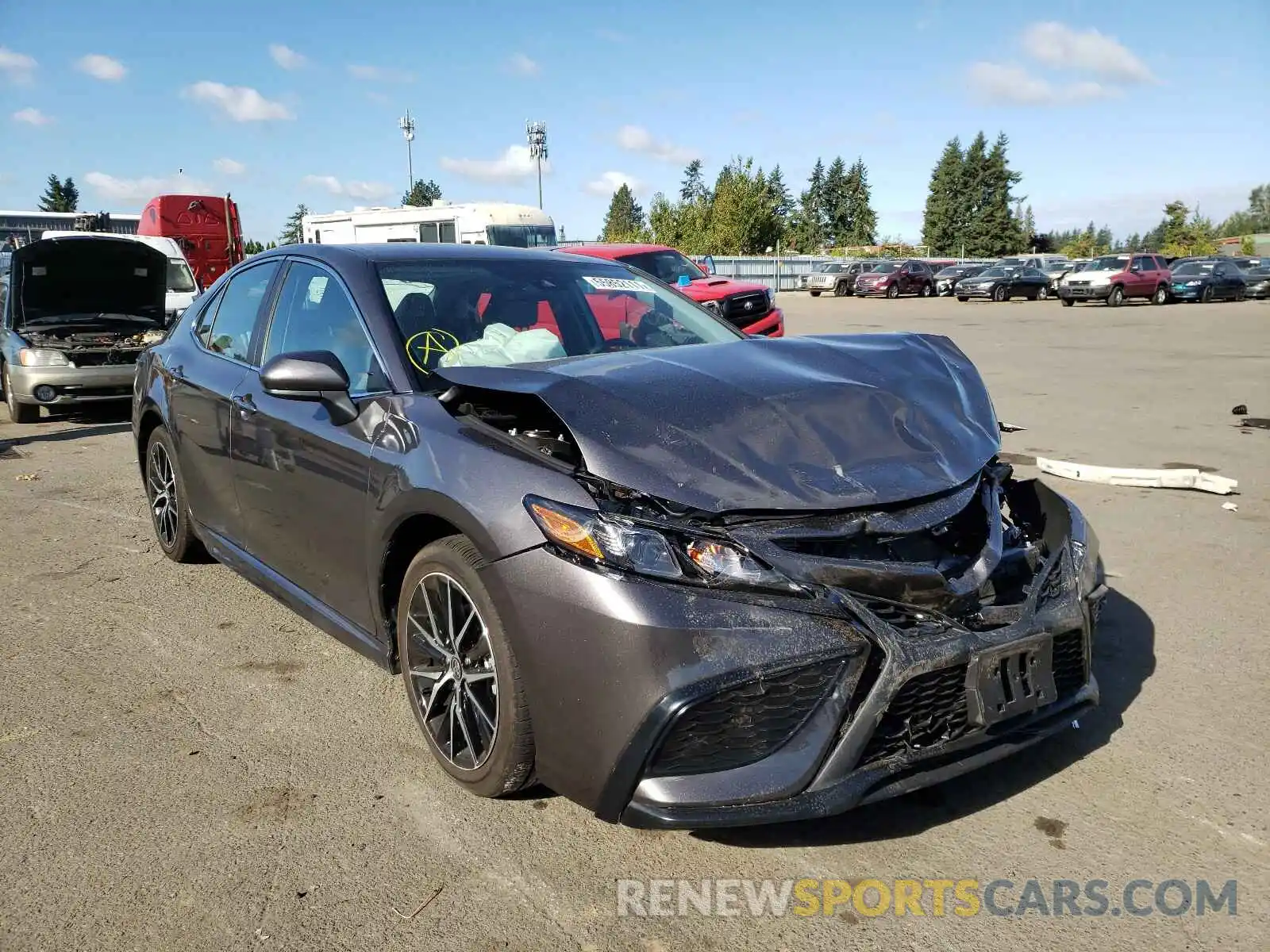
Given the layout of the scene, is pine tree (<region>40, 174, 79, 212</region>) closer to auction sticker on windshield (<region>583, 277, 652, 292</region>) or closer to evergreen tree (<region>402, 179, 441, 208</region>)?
evergreen tree (<region>402, 179, 441, 208</region>)

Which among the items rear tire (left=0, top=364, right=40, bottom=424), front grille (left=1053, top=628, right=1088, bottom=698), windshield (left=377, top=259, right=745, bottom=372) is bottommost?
rear tire (left=0, top=364, right=40, bottom=424)

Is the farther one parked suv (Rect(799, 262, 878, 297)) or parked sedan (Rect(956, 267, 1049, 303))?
parked suv (Rect(799, 262, 878, 297))

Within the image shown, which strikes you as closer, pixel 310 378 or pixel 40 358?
pixel 310 378

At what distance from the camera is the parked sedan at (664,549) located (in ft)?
7.73

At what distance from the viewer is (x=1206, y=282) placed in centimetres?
3597

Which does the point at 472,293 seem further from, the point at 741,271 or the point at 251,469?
the point at 741,271

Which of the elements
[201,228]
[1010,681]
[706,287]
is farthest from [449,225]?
[1010,681]

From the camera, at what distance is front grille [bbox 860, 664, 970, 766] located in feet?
7.86

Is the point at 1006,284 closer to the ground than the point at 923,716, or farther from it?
farther from it

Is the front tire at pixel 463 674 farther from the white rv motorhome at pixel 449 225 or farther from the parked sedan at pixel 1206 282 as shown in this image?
the parked sedan at pixel 1206 282

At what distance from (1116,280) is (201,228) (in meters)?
28.6

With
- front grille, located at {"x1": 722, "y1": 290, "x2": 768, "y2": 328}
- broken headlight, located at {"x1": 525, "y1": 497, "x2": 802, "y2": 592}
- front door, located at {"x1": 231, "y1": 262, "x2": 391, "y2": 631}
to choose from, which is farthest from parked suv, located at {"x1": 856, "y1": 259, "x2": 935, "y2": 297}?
broken headlight, located at {"x1": 525, "y1": 497, "x2": 802, "y2": 592}

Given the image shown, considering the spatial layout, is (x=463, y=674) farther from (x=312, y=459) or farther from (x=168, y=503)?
(x=168, y=503)

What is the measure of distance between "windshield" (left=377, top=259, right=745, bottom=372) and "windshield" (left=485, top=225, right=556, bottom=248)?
22234 millimetres
